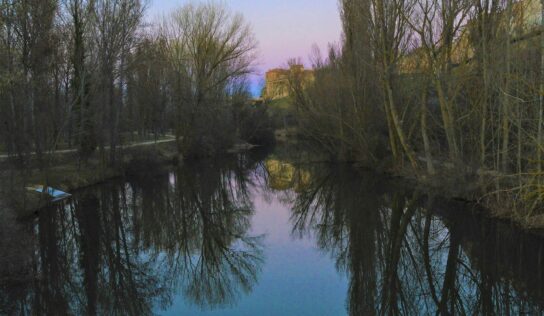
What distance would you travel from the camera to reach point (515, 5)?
11422mm

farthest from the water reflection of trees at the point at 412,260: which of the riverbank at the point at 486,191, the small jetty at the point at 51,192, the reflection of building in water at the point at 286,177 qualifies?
the small jetty at the point at 51,192

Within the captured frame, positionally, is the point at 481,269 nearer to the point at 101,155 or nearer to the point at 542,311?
the point at 542,311

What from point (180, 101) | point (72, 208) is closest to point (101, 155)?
point (72, 208)

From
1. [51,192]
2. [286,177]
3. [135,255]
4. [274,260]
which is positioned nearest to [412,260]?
[274,260]

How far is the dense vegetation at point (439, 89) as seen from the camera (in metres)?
10.8

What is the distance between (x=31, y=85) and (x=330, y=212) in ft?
34.4

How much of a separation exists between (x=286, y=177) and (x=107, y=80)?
11076 mm

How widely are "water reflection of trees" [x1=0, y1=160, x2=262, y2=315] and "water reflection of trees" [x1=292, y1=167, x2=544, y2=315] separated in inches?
83.5

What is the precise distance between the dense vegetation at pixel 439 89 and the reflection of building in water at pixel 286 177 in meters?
3.19

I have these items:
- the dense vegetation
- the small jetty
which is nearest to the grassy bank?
the small jetty

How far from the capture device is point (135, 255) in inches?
396

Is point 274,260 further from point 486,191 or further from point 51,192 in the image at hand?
point 51,192

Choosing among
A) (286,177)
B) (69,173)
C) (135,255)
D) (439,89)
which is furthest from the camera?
(286,177)

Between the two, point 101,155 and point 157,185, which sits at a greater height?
point 101,155
